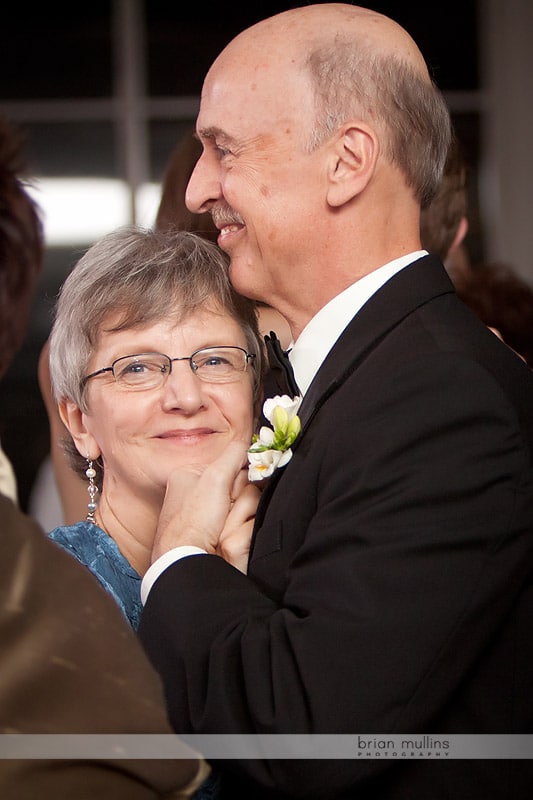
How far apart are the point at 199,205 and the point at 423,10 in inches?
44.5

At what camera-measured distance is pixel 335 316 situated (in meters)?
1.41

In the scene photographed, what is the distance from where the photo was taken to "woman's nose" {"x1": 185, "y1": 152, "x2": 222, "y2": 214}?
1468mm

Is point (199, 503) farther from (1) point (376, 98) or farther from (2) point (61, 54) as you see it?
(2) point (61, 54)

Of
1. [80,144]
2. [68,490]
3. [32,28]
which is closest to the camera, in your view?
[68,490]

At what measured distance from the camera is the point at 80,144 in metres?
2.45

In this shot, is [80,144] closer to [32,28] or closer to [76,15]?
[32,28]

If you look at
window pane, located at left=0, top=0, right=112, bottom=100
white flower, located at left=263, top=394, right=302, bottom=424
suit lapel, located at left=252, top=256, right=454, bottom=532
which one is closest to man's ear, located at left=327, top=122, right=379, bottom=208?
suit lapel, located at left=252, top=256, right=454, bottom=532

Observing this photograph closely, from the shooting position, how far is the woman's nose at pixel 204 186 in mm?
1468

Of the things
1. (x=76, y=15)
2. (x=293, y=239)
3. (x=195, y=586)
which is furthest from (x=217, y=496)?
(x=76, y=15)

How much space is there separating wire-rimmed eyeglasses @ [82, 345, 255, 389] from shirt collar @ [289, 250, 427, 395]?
0.16 meters

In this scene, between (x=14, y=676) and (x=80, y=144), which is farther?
(x=80, y=144)

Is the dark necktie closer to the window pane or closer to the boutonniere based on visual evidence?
the boutonniere

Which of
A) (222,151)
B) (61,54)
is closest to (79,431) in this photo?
(222,151)

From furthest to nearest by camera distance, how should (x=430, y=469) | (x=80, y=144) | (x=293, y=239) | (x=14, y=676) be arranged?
1. (x=80, y=144)
2. (x=293, y=239)
3. (x=430, y=469)
4. (x=14, y=676)
